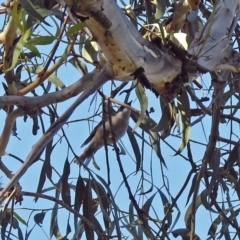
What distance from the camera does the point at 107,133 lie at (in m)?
1.46

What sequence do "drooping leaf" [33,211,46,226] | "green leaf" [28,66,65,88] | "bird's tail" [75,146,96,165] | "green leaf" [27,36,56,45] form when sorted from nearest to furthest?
"green leaf" [27,36,56,45], "green leaf" [28,66,65,88], "bird's tail" [75,146,96,165], "drooping leaf" [33,211,46,226]

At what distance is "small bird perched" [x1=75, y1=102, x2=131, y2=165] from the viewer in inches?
57.1

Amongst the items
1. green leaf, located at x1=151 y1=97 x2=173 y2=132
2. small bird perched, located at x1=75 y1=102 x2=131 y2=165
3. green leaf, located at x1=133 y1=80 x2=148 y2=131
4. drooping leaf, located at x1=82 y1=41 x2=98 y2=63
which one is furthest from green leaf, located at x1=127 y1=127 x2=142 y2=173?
green leaf, located at x1=133 y1=80 x2=148 y2=131

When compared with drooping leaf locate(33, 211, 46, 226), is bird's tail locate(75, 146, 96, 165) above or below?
above

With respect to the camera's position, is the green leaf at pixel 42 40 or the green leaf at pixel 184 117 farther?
the green leaf at pixel 184 117

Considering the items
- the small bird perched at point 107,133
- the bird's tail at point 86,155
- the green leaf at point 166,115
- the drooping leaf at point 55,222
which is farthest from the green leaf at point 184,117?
the drooping leaf at point 55,222

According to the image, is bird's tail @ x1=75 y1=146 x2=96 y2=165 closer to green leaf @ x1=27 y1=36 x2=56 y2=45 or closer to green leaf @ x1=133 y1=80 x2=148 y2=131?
green leaf @ x1=133 y1=80 x2=148 y2=131

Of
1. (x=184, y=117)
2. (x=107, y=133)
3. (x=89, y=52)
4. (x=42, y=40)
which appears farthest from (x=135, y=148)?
(x=42, y=40)

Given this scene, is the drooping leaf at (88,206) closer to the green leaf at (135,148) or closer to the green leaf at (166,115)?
the green leaf at (135,148)

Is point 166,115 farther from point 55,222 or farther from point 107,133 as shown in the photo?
point 55,222

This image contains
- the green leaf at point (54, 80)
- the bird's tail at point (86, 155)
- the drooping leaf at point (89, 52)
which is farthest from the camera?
the bird's tail at point (86, 155)

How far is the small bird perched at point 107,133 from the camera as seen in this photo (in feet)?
4.76

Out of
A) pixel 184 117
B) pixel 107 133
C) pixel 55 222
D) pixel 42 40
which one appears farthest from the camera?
pixel 55 222

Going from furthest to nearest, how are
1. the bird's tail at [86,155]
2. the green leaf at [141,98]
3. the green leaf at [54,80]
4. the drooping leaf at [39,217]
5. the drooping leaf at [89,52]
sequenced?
the drooping leaf at [39,217] < the bird's tail at [86,155] < the green leaf at [54,80] < the drooping leaf at [89,52] < the green leaf at [141,98]
